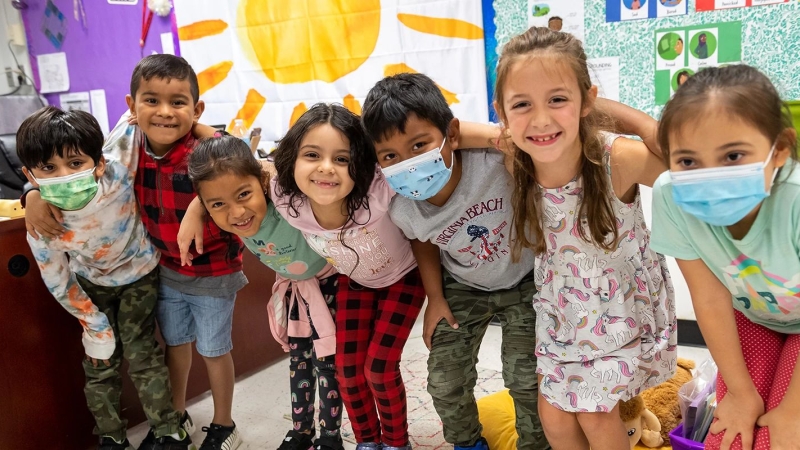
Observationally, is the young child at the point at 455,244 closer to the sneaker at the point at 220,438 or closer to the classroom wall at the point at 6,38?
the sneaker at the point at 220,438

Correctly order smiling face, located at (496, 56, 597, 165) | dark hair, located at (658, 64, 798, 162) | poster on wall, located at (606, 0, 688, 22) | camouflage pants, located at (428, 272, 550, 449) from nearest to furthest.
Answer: dark hair, located at (658, 64, 798, 162) < smiling face, located at (496, 56, 597, 165) < camouflage pants, located at (428, 272, 550, 449) < poster on wall, located at (606, 0, 688, 22)

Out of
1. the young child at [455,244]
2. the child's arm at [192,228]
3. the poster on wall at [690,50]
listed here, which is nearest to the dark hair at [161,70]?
the child's arm at [192,228]

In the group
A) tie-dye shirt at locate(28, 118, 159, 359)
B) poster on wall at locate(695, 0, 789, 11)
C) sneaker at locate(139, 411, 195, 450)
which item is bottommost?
sneaker at locate(139, 411, 195, 450)

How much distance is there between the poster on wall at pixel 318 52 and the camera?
273 centimetres

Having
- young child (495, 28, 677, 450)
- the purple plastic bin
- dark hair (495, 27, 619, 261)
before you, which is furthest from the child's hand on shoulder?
the purple plastic bin

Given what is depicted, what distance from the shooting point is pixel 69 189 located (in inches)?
68.7

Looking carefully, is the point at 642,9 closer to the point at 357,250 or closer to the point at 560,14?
the point at 560,14

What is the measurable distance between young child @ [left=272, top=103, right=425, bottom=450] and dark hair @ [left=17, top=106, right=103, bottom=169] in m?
0.54

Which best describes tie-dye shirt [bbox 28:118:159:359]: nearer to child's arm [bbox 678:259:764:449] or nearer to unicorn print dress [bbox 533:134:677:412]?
unicorn print dress [bbox 533:134:677:412]

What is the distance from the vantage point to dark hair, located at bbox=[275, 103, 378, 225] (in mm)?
1642

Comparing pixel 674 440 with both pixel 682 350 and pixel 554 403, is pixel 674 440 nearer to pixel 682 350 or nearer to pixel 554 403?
pixel 554 403

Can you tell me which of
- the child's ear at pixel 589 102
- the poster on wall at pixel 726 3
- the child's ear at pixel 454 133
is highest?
the poster on wall at pixel 726 3

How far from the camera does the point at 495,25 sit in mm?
2611

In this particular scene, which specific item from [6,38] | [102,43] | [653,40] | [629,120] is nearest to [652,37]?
[653,40]
